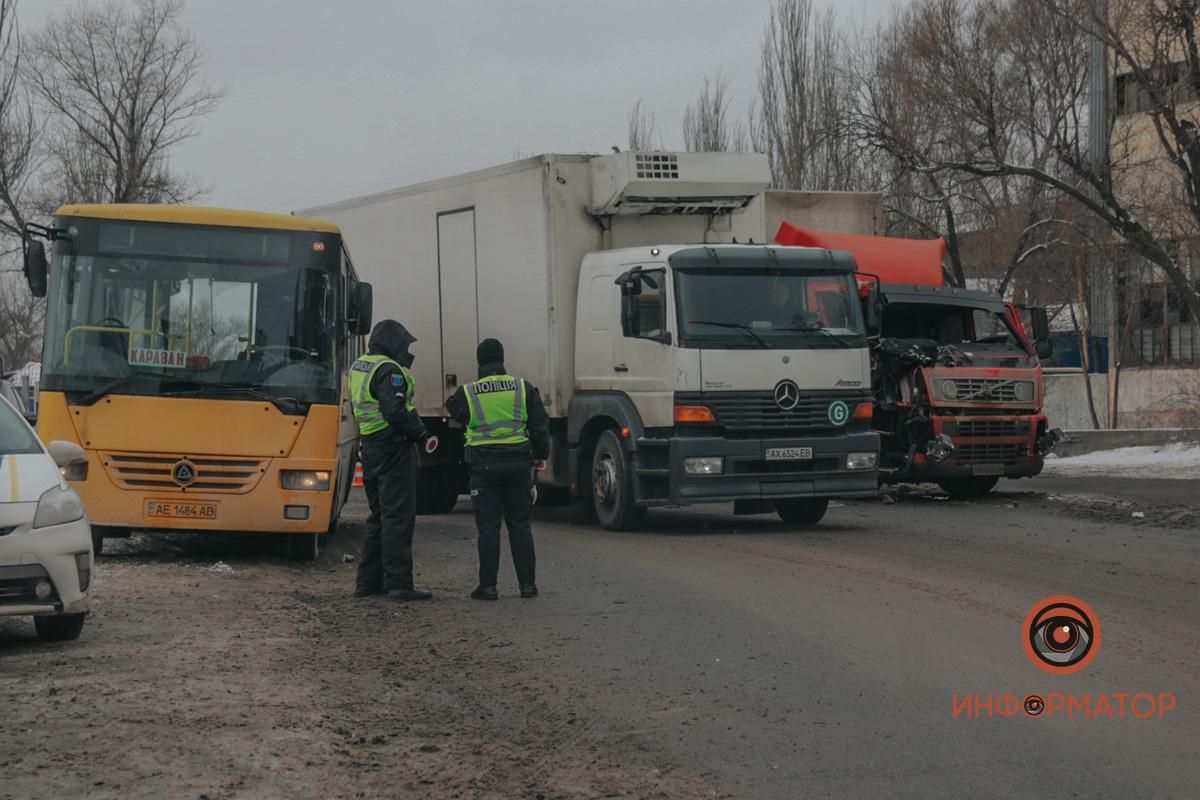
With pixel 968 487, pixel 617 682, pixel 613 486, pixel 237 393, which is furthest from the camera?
pixel 968 487

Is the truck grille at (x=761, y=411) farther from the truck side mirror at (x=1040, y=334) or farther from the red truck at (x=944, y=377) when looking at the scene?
the truck side mirror at (x=1040, y=334)

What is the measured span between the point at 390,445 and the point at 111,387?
3030 mm

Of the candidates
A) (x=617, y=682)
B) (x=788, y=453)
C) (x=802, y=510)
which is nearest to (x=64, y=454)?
(x=617, y=682)

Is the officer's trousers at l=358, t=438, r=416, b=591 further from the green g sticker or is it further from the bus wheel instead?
the green g sticker

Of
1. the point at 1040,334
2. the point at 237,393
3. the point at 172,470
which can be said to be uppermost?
the point at 1040,334

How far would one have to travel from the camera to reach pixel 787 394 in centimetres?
1595

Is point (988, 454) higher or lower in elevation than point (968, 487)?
higher

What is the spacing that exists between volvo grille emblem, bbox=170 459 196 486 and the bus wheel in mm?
1324

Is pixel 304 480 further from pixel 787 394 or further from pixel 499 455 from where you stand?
pixel 787 394

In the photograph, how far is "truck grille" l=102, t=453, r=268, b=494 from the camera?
516 inches

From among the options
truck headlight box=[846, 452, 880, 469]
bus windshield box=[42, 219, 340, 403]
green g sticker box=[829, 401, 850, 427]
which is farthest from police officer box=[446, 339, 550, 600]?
truck headlight box=[846, 452, 880, 469]

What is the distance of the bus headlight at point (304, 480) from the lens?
44.1ft

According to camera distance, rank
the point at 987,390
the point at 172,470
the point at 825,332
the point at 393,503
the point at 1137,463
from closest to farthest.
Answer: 1. the point at 393,503
2. the point at 172,470
3. the point at 825,332
4. the point at 987,390
5. the point at 1137,463

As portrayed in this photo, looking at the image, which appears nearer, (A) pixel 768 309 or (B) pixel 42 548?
(B) pixel 42 548
